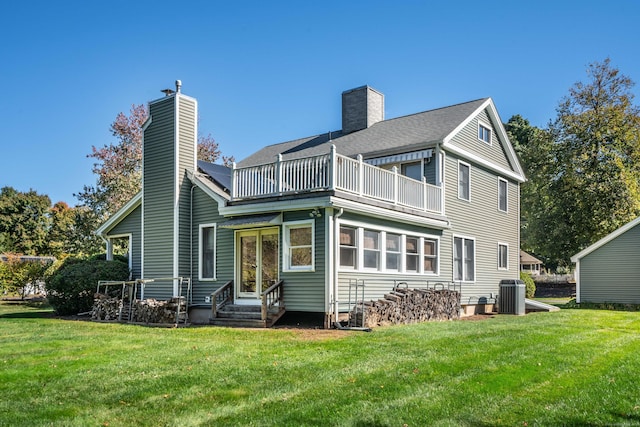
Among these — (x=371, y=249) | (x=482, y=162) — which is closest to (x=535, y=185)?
(x=482, y=162)

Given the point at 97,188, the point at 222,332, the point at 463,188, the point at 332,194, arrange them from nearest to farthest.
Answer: the point at 222,332, the point at 332,194, the point at 463,188, the point at 97,188

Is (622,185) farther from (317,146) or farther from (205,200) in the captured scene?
(205,200)

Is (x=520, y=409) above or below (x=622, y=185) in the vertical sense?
below

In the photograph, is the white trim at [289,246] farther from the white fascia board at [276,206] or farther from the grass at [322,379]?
the grass at [322,379]

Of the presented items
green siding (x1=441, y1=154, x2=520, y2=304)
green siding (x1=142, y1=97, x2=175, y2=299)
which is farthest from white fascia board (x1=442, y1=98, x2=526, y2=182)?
green siding (x1=142, y1=97, x2=175, y2=299)

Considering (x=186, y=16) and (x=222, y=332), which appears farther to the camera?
(x=186, y=16)

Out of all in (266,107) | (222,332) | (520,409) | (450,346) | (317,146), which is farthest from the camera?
(266,107)

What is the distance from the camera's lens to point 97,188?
97.2 feet

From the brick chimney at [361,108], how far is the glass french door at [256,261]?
8554 millimetres

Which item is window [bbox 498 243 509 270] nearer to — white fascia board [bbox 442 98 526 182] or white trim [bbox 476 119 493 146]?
white fascia board [bbox 442 98 526 182]

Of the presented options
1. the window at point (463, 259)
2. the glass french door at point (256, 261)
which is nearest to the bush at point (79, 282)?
the glass french door at point (256, 261)

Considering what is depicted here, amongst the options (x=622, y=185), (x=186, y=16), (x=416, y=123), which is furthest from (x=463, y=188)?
(x=622, y=185)

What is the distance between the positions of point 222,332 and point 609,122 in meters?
29.7

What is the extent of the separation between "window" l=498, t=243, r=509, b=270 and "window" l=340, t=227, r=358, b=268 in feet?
32.8
